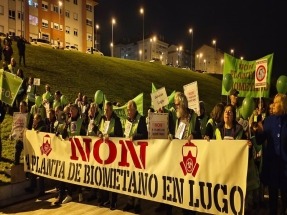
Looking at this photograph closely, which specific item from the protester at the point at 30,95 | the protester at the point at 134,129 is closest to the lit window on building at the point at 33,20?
the protester at the point at 30,95

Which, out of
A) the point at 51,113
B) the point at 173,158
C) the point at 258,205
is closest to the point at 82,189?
the point at 51,113

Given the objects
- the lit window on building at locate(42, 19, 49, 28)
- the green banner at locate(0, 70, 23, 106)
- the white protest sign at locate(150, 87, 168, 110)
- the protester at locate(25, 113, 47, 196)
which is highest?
the lit window on building at locate(42, 19, 49, 28)

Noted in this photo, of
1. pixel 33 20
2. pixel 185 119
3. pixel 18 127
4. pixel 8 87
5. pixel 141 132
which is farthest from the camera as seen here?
pixel 33 20

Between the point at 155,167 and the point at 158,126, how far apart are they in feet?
2.35

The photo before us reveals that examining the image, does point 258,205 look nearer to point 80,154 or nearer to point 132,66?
point 80,154

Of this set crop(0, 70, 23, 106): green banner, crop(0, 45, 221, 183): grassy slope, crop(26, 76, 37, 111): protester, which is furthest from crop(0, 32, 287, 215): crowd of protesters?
crop(0, 45, 221, 183): grassy slope

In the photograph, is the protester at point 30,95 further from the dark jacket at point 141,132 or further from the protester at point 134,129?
the dark jacket at point 141,132

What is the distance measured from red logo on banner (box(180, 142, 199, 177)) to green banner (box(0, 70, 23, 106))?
4.85 meters

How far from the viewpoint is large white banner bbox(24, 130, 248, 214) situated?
5.59m

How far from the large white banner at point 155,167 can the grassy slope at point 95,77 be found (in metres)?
7.46

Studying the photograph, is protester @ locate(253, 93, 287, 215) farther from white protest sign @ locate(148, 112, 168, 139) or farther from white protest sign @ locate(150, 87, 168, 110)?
white protest sign @ locate(150, 87, 168, 110)

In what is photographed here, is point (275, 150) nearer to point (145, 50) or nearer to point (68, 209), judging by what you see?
point (68, 209)

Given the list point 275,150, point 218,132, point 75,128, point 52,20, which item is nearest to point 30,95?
point 75,128

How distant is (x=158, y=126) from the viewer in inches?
265
